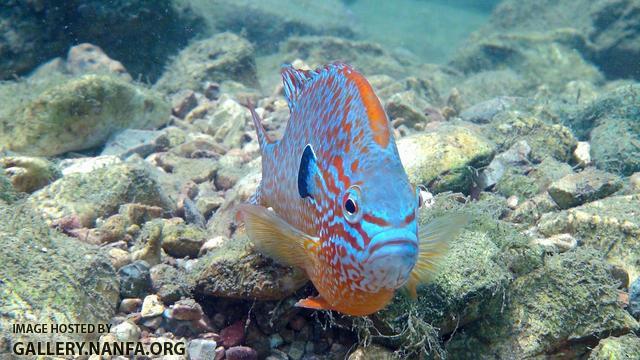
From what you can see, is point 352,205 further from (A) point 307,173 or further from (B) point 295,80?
(B) point 295,80

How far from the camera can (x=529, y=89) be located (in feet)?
38.8

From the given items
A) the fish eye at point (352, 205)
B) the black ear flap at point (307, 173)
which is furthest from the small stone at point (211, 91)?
the fish eye at point (352, 205)

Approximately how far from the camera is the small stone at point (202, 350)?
9.66 feet

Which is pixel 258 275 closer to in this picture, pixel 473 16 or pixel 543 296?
pixel 543 296

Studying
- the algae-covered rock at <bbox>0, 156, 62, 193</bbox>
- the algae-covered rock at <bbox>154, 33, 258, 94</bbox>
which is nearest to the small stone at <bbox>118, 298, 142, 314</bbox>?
the algae-covered rock at <bbox>0, 156, 62, 193</bbox>

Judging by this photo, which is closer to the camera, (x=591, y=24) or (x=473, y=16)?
(x=591, y=24)

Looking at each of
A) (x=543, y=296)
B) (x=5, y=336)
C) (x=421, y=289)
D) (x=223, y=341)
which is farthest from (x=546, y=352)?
(x=5, y=336)

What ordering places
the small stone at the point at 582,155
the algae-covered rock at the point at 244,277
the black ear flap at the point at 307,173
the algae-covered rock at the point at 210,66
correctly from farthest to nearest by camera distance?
the algae-covered rock at the point at 210,66 → the small stone at the point at 582,155 → the algae-covered rock at the point at 244,277 → the black ear flap at the point at 307,173

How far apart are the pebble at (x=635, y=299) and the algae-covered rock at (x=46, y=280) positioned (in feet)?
12.9

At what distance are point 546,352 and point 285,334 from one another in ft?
6.16

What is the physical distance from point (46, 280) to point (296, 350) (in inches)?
71.9

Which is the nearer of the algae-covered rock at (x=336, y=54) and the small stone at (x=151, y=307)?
the small stone at (x=151, y=307)

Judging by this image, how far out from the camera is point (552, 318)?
121 inches

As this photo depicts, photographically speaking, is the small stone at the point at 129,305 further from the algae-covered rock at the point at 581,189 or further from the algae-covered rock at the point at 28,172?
the algae-covered rock at the point at 581,189
